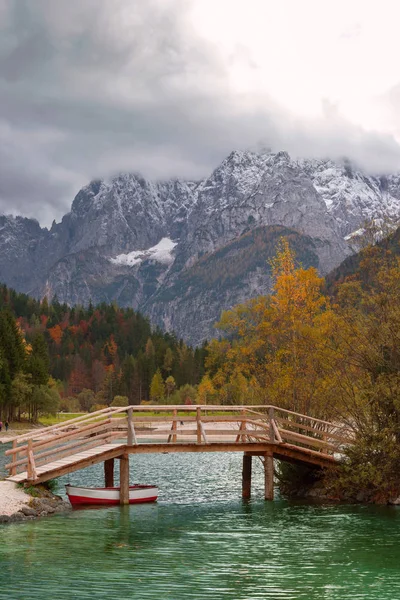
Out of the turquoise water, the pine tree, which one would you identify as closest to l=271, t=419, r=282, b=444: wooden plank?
the turquoise water

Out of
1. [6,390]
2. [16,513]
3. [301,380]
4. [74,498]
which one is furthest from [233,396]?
[6,390]

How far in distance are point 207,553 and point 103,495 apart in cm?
1216

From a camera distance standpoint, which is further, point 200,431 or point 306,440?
point 306,440

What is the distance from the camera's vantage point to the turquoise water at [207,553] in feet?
67.9

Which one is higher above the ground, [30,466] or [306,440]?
[306,440]

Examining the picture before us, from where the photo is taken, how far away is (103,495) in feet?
119

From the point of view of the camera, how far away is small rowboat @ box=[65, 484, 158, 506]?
1416 inches

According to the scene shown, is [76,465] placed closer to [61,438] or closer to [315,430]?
[61,438]

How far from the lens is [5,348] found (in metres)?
113

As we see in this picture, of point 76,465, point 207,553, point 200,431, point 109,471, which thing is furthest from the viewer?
point 109,471

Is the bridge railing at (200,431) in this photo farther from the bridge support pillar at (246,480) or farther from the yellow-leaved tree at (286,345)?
the bridge support pillar at (246,480)

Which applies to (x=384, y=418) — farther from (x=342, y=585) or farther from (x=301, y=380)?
(x=342, y=585)

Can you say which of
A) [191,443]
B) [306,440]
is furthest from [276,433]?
[191,443]

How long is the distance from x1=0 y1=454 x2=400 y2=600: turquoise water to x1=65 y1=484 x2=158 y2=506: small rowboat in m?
0.80
